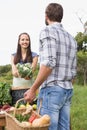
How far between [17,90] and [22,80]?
499mm

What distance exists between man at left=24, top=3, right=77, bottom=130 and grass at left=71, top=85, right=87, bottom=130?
4.30m

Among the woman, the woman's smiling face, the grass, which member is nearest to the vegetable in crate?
the woman

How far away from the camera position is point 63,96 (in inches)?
197

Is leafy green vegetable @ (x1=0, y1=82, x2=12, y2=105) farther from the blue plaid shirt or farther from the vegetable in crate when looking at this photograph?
the blue plaid shirt

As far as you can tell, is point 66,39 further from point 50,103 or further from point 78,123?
point 78,123

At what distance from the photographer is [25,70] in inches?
281

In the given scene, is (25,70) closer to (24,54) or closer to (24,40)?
(24,54)

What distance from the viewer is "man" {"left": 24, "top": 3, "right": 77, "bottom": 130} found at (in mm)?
4863

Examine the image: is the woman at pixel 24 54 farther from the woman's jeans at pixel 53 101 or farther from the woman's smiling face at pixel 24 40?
the woman's jeans at pixel 53 101

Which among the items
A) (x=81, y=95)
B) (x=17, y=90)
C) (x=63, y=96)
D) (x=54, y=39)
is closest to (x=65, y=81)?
(x=63, y=96)

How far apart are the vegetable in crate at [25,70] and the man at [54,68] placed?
2091mm

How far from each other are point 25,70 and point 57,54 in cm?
223

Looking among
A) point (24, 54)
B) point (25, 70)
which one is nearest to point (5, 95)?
point (25, 70)

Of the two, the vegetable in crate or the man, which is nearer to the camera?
the man
